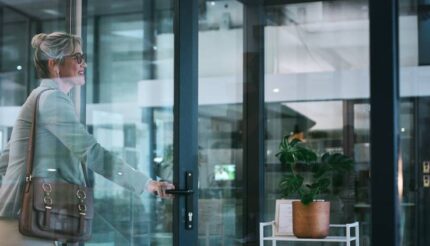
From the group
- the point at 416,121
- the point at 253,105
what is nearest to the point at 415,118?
the point at 416,121

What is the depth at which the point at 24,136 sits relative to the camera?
10.3ft

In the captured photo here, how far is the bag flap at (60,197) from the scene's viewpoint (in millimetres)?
3000

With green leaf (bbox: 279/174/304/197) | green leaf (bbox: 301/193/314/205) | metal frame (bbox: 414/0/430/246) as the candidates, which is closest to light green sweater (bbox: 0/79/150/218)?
green leaf (bbox: 301/193/314/205)

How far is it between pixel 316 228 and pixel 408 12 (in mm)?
1448

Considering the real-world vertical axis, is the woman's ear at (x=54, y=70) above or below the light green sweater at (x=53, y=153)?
above

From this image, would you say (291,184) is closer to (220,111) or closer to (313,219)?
(313,219)

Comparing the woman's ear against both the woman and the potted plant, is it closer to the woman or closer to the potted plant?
the woman

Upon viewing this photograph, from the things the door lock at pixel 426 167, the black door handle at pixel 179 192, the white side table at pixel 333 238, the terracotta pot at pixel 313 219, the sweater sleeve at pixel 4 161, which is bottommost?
the white side table at pixel 333 238

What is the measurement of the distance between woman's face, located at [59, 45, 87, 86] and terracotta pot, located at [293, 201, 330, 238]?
165 cm

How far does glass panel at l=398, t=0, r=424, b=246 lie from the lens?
448 cm

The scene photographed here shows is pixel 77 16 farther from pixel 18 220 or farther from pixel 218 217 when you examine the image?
pixel 218 217

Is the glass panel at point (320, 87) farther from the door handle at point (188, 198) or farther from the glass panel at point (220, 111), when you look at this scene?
the door handle at point (188, 198)

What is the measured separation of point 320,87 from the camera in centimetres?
566

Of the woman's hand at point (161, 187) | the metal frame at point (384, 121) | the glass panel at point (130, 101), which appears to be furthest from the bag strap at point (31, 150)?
the metal frame at point (384, 121)
